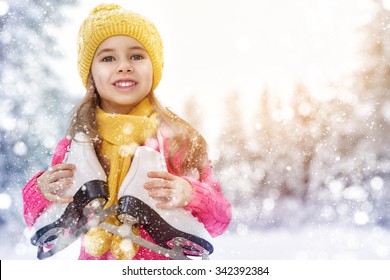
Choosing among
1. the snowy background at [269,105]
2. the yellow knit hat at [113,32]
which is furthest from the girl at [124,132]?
the snowy background at [269,105]

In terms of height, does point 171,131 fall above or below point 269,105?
below

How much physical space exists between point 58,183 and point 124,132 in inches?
6.8

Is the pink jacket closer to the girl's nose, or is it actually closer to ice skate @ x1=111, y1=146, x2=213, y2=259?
ice skate @ x1=111, y1=146, x2=213, y2=259

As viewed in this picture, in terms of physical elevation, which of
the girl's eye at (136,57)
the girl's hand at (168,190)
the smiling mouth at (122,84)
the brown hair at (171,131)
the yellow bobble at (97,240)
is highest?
the girl's eye at (136,57)

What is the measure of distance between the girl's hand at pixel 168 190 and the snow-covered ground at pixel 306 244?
0.22 metres

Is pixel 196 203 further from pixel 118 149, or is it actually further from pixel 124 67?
pixel 124 67

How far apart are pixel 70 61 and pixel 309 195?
0.67 metres

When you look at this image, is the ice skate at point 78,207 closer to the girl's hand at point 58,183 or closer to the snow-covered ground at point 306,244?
the girl's hand at point 58,183

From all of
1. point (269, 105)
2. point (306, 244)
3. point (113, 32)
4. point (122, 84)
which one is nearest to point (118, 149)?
point (122, 84)

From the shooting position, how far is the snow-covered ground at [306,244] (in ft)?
4.34

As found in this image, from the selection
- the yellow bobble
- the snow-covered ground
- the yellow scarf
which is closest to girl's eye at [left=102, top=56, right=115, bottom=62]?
the yellow scarf

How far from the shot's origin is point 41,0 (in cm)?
136

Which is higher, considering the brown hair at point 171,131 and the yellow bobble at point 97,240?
the brown hair at point 171,131

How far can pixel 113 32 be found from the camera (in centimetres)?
118
